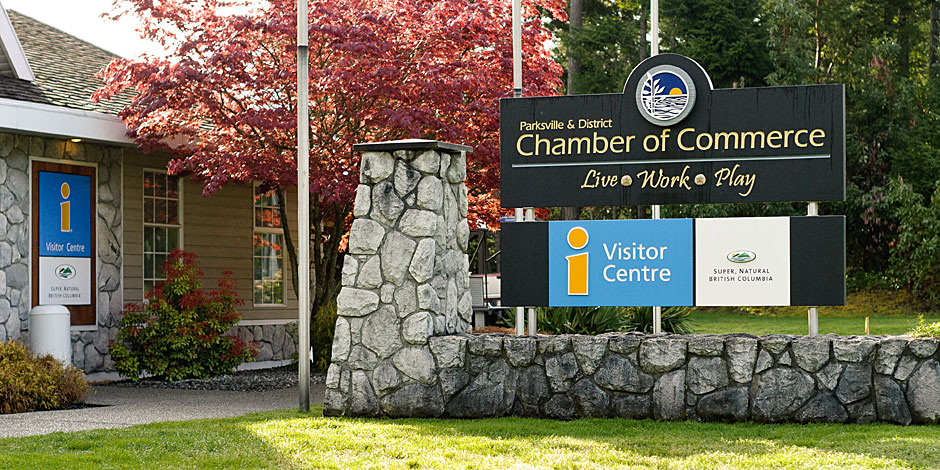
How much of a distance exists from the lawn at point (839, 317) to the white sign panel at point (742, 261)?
11.3m

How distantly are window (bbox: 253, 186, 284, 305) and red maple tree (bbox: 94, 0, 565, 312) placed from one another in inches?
107

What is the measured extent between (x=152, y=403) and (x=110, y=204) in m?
3.90

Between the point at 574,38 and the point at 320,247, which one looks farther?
the point at 574,38

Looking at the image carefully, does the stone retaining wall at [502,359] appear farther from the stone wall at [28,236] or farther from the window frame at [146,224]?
the window frame at [146,224]

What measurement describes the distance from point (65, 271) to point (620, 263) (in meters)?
7.60

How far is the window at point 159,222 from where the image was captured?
589 inches

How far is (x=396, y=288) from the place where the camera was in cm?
976

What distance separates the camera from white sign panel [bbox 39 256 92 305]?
13.3 metres

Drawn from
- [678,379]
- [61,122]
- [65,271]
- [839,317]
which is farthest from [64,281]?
[839,317]

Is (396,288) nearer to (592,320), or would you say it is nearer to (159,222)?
(592,320)

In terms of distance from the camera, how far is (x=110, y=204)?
46.9 ft

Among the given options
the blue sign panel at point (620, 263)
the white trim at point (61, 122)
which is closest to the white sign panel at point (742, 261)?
the blue sign panel at point (620, 263)

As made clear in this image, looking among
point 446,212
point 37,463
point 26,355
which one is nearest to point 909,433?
point 446,212

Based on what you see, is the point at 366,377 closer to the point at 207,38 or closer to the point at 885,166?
the point at 207,38
